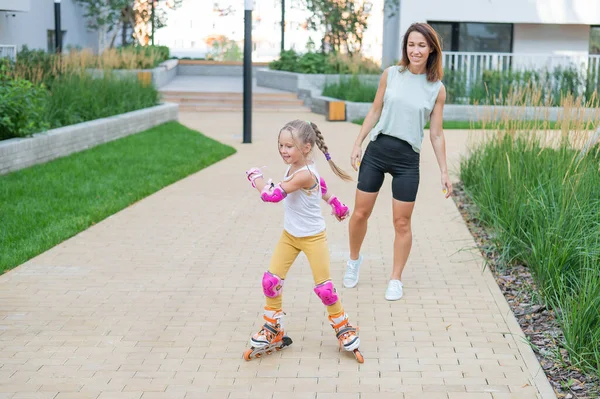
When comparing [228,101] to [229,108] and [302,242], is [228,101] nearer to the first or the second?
[229,108]

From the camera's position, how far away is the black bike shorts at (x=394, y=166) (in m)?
6.68

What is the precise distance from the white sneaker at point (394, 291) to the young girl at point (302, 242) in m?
1.29

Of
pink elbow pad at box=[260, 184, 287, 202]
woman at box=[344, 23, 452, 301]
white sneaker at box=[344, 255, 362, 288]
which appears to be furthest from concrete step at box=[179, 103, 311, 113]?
pink elbow pad at box=[260, 184, 287, 202]

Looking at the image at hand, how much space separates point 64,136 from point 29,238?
5779mm

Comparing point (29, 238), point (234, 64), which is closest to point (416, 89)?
point (29, 238)

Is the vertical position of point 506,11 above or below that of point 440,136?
above

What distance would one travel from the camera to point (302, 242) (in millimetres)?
5547

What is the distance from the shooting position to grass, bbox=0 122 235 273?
8867mm

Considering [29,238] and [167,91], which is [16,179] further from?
[167,91]

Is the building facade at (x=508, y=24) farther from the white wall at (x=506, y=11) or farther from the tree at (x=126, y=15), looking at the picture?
the tree at (x=126, y=15)

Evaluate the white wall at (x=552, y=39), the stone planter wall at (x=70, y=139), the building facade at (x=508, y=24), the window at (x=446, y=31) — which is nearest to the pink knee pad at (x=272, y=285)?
the stone planter wall at (x=70, y=139)

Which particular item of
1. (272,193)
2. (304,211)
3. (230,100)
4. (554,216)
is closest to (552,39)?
(230,100)

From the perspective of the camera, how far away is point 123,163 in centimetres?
1363

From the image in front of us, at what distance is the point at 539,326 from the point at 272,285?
189 centimetres
